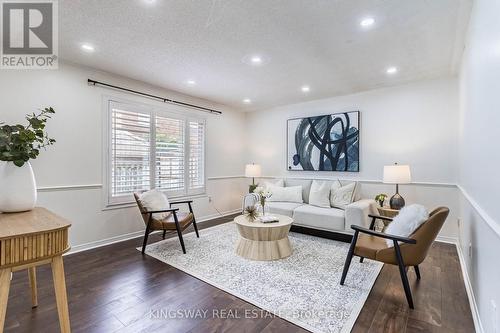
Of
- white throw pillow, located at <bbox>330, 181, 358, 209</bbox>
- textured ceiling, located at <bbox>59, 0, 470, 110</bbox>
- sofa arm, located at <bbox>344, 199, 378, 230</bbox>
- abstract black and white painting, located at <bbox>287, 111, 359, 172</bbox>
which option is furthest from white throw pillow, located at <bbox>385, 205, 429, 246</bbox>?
abstract black and white painting, located at <bbox>287, 111, 359, 172</bbox>

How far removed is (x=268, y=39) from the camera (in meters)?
2.65

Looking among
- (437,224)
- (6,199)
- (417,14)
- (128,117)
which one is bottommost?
(437,224)

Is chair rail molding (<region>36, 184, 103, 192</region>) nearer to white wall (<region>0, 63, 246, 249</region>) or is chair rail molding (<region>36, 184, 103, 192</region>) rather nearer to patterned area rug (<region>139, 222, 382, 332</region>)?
white wall (<region>0, 63, 246, 249</region>)

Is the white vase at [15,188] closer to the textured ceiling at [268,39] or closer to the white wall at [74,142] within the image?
the textured ceiling at [268,39]

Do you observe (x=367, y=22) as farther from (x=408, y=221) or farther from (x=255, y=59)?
(x=408, y=221)

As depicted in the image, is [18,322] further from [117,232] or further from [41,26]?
[41,26]

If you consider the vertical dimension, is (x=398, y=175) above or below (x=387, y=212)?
above

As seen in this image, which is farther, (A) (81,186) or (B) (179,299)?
(A) (81,186)

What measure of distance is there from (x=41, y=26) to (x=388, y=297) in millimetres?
4302

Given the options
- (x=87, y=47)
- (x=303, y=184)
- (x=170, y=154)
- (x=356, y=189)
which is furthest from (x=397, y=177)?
(x=87, y=47)

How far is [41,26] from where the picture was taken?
2.43m

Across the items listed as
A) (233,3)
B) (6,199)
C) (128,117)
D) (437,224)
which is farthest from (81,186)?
(437,224)

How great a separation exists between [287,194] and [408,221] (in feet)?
8.47

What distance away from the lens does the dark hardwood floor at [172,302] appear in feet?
6.03
